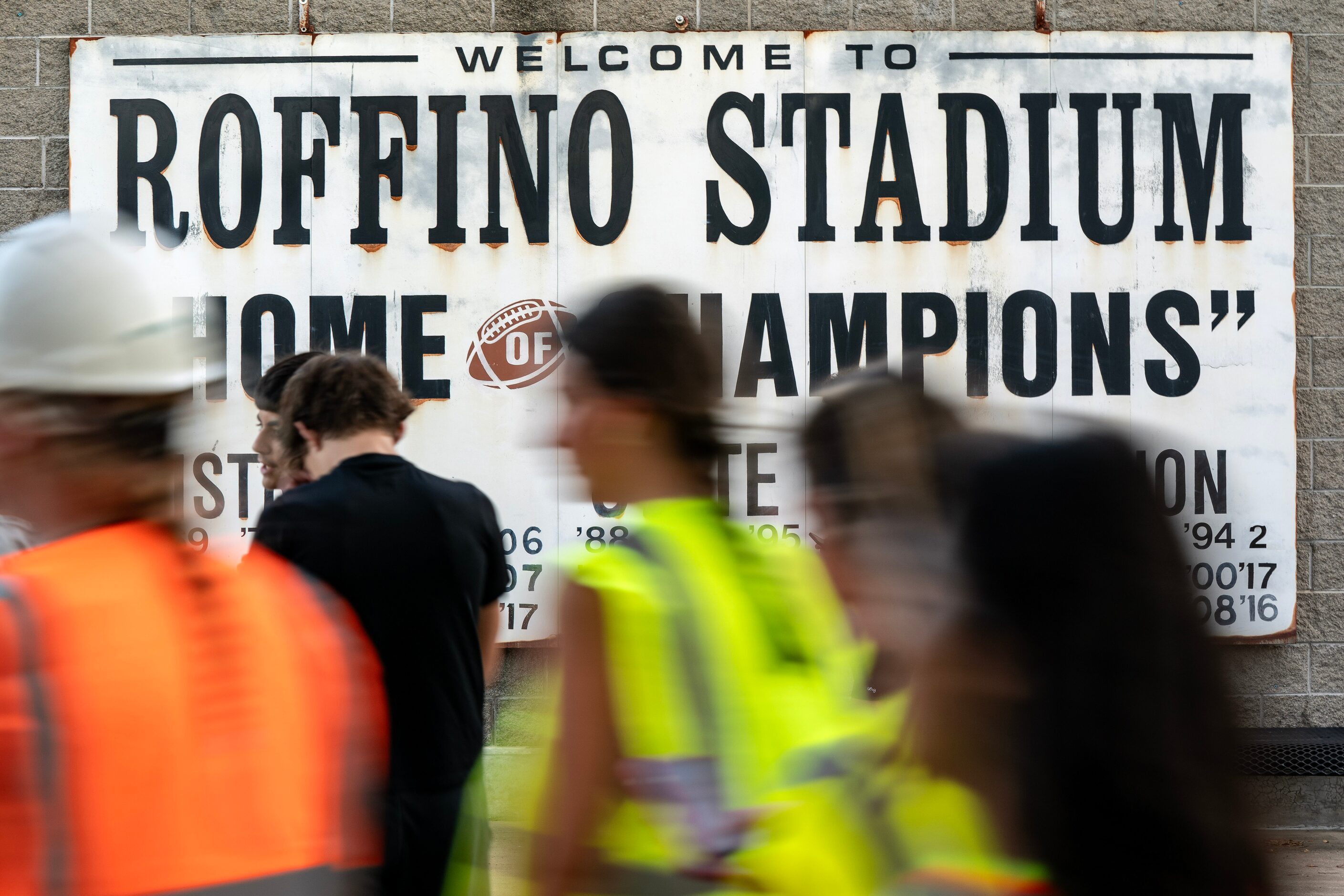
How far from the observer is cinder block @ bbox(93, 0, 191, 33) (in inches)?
226

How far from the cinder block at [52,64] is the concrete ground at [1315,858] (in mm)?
6374

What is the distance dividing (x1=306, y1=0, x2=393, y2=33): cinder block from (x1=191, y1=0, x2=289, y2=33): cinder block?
5 centimetres

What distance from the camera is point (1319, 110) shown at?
576 centimetres

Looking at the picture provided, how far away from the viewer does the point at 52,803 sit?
0.88m

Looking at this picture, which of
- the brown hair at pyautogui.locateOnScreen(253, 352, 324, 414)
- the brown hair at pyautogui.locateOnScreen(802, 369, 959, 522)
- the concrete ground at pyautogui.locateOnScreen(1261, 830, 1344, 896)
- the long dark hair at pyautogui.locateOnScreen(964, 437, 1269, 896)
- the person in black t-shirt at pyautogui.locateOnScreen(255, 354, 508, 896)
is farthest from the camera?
the concrete ground at pyautogui.locateOnScreen(1261, 830, 1344, 896)

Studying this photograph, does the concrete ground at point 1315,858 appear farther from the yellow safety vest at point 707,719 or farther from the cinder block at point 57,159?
the cinder block at point 57,159

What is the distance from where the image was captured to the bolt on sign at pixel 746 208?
222 inches

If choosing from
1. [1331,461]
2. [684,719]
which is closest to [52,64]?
[684,719]

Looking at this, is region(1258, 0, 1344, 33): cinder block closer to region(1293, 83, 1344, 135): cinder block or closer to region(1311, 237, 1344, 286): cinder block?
region(1293, 83, 1344, 135): cinder block

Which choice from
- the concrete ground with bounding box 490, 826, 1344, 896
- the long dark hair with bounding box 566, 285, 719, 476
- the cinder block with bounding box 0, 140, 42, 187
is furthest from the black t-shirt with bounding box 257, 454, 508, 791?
the cinder block with bounding box 0, 140, 42, 187

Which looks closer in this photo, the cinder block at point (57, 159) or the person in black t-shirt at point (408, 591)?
the person in black t-shirt at point (408, 591)

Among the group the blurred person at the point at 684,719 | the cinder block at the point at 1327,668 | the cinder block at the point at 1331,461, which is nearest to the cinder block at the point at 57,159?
the blurred person at the point at 684,719

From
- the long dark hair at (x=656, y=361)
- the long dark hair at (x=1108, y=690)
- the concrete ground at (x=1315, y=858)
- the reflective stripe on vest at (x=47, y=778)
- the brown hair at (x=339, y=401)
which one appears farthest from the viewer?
the concrete ground at (x=1315, y=858)

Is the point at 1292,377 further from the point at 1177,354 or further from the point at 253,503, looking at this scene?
the point at 253,503
